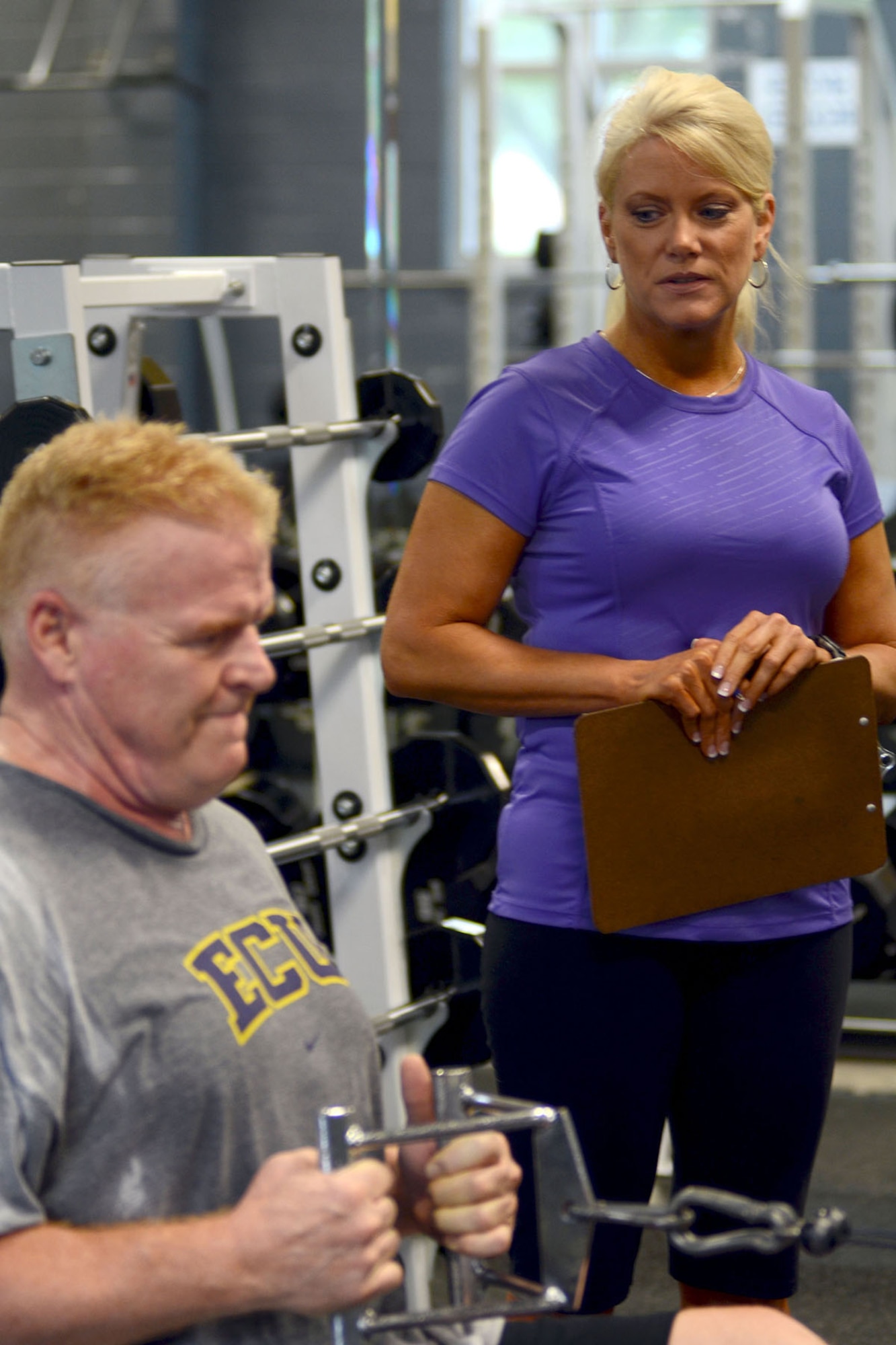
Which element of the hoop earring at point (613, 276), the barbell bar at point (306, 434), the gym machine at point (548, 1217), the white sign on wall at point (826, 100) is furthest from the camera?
the white sign on wall at point (826, 100)

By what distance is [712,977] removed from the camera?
47.9 inches

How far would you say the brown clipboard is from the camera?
118 centimetres

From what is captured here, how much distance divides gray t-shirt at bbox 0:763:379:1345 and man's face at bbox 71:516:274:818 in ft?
0.12

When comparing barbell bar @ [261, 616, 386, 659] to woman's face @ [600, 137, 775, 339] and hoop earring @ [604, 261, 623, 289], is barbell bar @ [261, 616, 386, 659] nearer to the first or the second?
hoop earring @ [604, 261, 623, 289]

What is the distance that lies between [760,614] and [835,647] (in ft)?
0.33

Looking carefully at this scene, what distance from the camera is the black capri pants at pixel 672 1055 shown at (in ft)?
3.96

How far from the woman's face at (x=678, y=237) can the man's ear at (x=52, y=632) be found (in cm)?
64

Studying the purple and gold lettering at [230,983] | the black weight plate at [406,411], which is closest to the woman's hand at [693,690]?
the purple and gold lettering at [230,983]

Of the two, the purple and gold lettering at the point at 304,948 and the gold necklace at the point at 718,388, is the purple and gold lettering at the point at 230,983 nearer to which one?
the purple and gold lettering at the point at 304,948

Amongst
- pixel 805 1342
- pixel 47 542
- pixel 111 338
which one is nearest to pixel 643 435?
pixel 47 542

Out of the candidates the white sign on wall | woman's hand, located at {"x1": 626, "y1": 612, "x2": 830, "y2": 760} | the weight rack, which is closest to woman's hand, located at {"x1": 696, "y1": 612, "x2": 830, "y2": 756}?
woman's hand, located at {"x1": 626, "y1": 612, "x2": 830, "y2": 760}

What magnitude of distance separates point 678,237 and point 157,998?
2.47 ft

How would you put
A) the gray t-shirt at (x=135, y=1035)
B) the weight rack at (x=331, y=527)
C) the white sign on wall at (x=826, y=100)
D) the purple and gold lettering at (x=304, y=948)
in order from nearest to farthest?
the gray t-shirt at (x=135, y=1035), the purple and gold lettering at (x=304, y=948), the weight rack at (x=331, y=527), the white sign on wall at (x=826, y=100)

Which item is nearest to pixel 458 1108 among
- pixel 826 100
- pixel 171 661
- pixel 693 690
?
pixel 171 661
